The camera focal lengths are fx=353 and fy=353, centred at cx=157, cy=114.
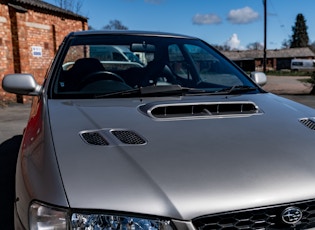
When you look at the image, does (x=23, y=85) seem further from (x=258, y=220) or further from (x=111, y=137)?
(x=258, y=220)

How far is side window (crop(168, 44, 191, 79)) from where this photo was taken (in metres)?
3.31

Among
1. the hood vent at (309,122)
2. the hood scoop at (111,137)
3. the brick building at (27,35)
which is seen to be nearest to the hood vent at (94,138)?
the hood scoop at (111,137)

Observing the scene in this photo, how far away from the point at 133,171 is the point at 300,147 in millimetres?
A: 853

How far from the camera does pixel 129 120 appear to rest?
1.96 metres

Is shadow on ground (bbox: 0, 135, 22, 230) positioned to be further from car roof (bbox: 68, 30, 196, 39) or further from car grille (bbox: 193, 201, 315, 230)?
car grille (bbox: 193, 201, 315, 230)

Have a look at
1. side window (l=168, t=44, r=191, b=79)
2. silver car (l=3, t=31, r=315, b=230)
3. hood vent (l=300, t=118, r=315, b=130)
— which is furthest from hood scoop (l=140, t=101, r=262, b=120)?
side window (l=168, t=44, r=191, b=79)

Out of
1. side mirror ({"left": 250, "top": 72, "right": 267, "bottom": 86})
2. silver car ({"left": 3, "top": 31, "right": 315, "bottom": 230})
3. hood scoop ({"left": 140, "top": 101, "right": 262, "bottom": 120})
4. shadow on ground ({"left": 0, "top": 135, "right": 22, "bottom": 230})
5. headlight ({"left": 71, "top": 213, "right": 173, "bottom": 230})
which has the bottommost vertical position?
shadow on ground ({"left": 0, "top": 135, "right": 22, "bottom": 230})

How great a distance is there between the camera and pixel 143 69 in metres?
3.12

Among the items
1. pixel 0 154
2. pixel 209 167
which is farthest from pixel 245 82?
pixel 0 154

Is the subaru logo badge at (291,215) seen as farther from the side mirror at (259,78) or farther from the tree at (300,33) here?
the tree at (300,33)

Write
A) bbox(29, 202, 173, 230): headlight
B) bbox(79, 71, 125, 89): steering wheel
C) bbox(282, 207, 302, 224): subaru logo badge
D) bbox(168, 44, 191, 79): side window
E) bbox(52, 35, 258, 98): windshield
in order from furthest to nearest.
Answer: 1. bbox(168, 44, 191, 79): side window
2. bbox(79, 71, 125, 89): steering wheel
3. bbox(52, 35, 258, 98): windshield
4. bbox(282, 207, 302, 224): subaru logo badge
5. bbox(29, 202, 173, 230): headlight

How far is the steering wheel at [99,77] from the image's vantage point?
277cm

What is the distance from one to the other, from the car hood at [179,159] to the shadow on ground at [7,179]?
161 cm

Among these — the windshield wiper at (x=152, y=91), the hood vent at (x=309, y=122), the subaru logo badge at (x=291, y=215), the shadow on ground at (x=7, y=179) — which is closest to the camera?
the subaru logo badge at (x=291, y=215)
